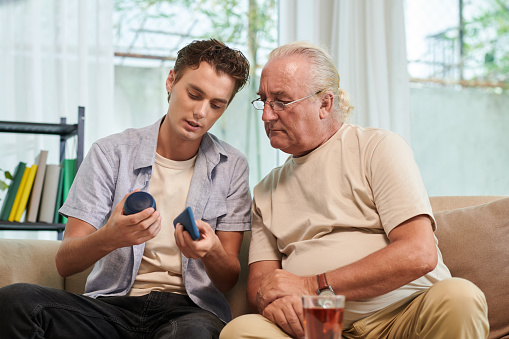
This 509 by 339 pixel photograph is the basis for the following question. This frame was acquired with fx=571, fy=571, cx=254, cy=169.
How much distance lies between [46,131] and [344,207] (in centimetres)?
167

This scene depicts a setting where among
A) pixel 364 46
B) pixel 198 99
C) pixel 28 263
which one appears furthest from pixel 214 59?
pixel 364 46

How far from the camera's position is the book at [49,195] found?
260 centimetres

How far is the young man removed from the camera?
157 cm

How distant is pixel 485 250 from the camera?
6.01 ft

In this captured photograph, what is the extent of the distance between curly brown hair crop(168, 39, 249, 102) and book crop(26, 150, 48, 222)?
1.05 m

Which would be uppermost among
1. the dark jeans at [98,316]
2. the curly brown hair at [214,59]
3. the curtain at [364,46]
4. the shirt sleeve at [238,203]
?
the curtain at [364,46]

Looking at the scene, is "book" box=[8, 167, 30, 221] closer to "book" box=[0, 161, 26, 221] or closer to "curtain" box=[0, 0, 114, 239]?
"book" box=[0, 161, 26, 221]

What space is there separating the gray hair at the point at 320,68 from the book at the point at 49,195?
128cm

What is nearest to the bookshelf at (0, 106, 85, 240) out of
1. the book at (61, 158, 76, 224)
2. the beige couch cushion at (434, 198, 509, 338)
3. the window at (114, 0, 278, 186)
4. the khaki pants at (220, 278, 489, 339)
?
the book at (61, 158, 76, 224)

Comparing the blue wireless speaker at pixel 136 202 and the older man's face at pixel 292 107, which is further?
the older man's face at pixel 292 107

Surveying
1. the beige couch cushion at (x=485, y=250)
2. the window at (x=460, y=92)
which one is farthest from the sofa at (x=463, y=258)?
the window at (x=460, y=92)

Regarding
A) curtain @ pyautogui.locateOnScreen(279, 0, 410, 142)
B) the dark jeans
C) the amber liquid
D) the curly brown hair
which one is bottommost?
the dark jeans

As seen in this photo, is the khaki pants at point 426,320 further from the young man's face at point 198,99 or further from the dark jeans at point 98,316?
the young man's face at point 198,99

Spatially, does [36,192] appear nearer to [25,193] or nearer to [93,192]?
[25,193]
